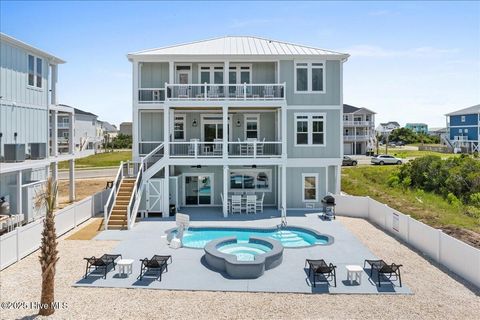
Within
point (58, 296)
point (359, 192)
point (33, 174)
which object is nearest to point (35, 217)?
point (33, 174)

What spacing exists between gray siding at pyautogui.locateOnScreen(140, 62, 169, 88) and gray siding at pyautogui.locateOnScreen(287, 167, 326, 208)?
9644mm

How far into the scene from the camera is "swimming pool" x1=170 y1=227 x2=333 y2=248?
16.2 m

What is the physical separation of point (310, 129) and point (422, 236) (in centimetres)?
957

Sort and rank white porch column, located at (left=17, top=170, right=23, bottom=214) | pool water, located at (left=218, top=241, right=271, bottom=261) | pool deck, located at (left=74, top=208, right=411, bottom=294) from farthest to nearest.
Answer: white porch column, located at (left=17, top=170, right=23, bottom=214)
pool water, located at (left=218, top=241, right=271, bottom=261)
pool deck, located at (left=74, top=208, right=411, bottom=294)

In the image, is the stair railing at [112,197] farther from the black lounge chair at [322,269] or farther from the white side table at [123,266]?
the black lounge chair at [322,269]

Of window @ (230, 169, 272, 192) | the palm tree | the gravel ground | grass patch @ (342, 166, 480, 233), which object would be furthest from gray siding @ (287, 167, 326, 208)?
the palm tree

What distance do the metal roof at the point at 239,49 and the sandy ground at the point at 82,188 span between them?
36.0 ft

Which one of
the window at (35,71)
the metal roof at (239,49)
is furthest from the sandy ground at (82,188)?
the metal roof at (239,49)

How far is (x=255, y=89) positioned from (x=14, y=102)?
13013 millimetres

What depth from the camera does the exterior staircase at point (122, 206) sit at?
17781 mm

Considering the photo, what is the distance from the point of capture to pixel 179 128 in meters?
23.3

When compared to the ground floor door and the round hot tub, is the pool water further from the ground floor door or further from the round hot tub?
the ground floor door

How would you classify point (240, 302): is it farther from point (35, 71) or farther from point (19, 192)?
point (35, 71)

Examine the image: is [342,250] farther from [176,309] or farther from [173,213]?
[173,213]
